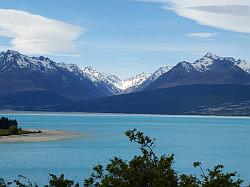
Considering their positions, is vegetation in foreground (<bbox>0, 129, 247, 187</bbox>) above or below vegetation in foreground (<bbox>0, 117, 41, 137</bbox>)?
above

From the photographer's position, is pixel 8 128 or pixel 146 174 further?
pixel 8 128

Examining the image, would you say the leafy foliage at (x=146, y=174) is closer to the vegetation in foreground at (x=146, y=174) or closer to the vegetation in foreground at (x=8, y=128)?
the vegetation in foreground at (x=146, y=174)

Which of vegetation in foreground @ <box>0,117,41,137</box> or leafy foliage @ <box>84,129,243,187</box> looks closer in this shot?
leafy foliage @ <box>84,129,243,187</box>

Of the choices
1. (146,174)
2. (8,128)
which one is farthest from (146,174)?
(8,128)

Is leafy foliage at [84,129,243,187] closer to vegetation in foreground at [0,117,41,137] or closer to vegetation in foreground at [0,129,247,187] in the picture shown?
vegetation in foreground at [0,129,247,187]

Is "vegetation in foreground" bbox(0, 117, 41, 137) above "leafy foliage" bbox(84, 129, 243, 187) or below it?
below

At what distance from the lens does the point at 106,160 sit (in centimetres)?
10788

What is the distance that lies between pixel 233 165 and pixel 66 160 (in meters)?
31.3

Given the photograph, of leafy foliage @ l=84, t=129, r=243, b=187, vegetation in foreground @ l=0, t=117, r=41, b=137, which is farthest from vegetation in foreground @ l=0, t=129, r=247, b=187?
vegetation in foreground @ l=0, t=117, r=41, b=137

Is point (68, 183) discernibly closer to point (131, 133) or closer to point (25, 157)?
point (131, 133)

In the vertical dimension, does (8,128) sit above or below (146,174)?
below

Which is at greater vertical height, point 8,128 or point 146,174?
point 146,174

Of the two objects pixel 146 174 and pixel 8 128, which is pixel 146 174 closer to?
pixel 146 174

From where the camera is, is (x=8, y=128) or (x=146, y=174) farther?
(x=8, y=128)
